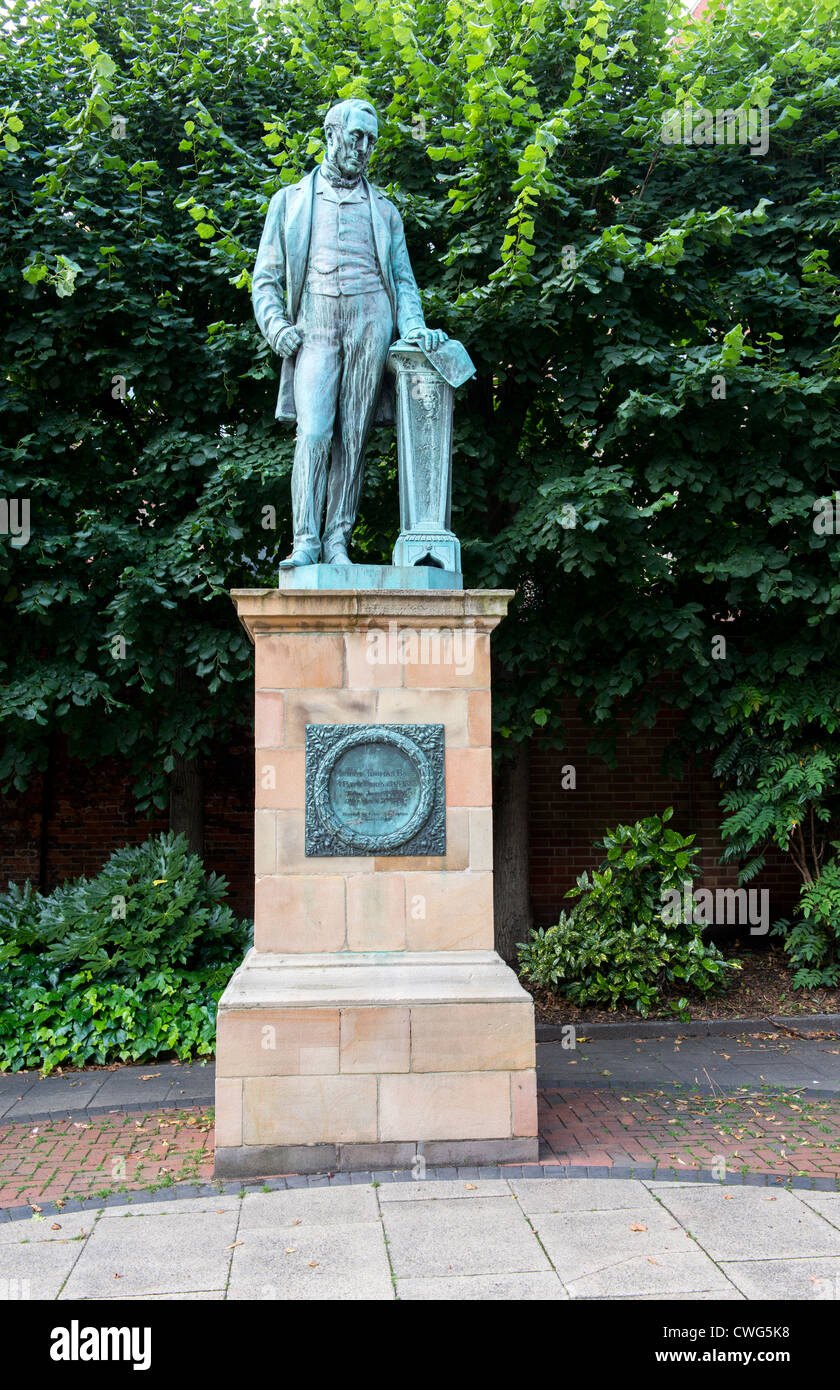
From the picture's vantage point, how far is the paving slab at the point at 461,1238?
3617 millimetres

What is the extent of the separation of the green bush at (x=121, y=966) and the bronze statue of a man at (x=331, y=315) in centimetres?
339

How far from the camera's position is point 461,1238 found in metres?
3.89

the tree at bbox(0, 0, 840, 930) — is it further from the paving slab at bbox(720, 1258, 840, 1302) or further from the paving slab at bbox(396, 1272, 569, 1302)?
the paving slab at bbox(396, 1272, 569, 1302)

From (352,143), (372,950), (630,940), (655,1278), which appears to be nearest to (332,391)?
(352,143)

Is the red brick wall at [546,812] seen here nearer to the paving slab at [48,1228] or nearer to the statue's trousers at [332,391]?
the statue's trousers at [332,391]

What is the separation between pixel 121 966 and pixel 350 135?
556 centimetres

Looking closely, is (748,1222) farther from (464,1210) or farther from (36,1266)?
(36,1266)

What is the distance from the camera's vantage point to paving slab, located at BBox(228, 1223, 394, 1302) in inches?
135

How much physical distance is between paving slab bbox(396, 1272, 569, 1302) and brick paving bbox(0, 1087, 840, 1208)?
49.7 inches

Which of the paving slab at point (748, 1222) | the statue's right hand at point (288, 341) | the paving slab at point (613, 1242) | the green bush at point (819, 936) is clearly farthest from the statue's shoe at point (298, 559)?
the green bush at point (819, 936)

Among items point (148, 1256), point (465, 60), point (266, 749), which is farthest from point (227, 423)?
point (148, 1256)

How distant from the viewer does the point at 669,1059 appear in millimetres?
7008

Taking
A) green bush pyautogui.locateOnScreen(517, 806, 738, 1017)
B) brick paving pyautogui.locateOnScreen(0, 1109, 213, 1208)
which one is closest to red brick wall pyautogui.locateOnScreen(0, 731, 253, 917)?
green bush pyautogui.locateOnScreen(517, 806, 738, 1017)

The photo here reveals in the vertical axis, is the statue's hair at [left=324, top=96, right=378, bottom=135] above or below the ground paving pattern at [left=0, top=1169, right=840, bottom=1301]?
above
